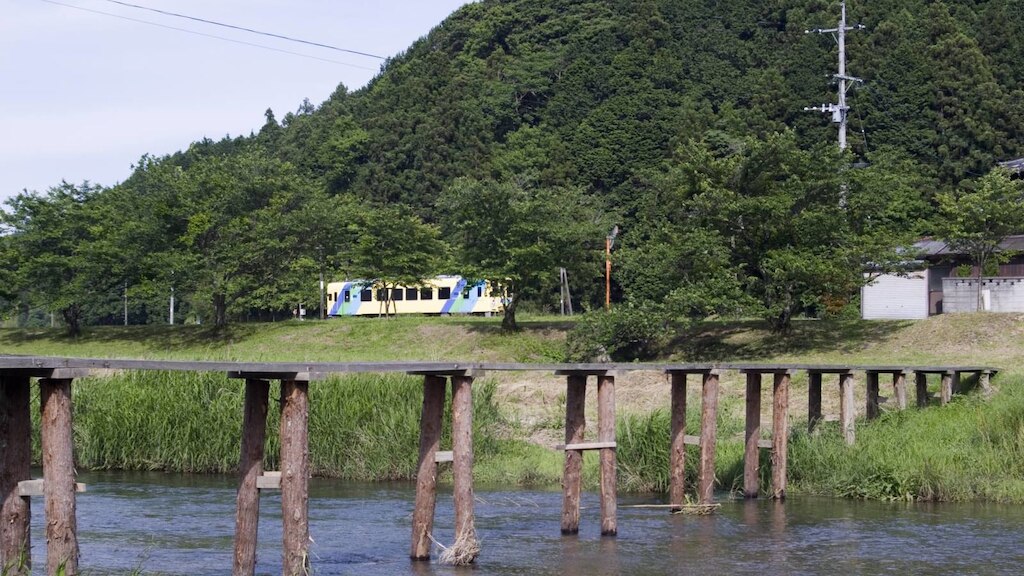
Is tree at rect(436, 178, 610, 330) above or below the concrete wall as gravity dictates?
above

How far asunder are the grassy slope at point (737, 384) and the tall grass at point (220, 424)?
2.09m

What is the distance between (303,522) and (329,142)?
81076 mm

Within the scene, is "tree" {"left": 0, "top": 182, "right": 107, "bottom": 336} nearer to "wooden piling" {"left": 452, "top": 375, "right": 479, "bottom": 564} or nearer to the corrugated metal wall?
the corrugated metal wall

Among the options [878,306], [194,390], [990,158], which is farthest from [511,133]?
[194,390]

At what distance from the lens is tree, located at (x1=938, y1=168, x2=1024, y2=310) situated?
3675 centimetres

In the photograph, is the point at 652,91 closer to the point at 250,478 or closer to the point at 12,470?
the point at 250,478

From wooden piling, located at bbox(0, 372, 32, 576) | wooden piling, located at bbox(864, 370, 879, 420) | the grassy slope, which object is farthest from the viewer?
wooden piling, located at bbox(864, 370, 879, 420)

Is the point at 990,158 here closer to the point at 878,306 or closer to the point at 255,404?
the point at 878,306

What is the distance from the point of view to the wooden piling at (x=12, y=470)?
11750 millimetres

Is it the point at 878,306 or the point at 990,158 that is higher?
the point at 990,158

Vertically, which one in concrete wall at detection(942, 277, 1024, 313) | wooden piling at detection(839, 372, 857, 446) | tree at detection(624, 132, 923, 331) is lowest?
Answer: wooden piling at detection(839, 372, 857, 446)

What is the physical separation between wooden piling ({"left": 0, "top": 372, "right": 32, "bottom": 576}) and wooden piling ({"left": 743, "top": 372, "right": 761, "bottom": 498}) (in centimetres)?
1246

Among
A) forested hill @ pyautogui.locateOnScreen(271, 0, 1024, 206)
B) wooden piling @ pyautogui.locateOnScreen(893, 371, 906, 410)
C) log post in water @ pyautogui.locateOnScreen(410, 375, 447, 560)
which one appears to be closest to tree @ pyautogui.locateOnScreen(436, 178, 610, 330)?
forested hill @ pyautogui.locateOnScreen(271, 0, 1024, 206)

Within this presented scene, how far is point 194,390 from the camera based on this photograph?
22.9 metres
